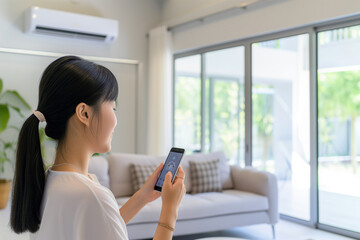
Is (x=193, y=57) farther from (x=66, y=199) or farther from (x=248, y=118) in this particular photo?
(x=66, y=199)

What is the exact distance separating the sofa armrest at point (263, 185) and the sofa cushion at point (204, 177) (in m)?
0.29

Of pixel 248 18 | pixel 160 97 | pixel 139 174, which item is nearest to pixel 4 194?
pixel 139 174

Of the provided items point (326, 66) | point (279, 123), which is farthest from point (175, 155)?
point (279, 123)

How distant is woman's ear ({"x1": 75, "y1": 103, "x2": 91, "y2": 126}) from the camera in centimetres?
87

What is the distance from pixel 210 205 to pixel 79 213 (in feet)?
9.97

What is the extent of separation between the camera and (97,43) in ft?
19.9

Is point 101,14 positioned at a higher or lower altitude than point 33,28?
higher

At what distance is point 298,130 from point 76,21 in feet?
10.6

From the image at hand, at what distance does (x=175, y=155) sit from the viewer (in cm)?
122

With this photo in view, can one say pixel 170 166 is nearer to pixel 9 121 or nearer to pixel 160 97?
pixel 9 121

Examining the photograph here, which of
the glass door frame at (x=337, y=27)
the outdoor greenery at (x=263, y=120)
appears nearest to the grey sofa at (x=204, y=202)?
the glass door frame at (x=337, y=27)

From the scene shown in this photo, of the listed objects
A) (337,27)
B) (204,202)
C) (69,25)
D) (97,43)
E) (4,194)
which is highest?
(69,25)

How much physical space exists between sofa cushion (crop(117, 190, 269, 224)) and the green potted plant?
6.98 feet

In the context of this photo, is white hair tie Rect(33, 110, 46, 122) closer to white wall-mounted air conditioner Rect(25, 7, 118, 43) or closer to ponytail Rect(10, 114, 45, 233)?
ponytail Rect(10, 114, 45, 233)
